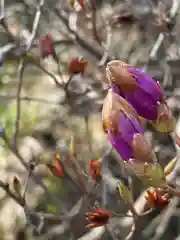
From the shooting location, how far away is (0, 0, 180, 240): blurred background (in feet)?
6.60

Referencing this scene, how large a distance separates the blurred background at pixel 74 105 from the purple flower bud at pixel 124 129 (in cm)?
40

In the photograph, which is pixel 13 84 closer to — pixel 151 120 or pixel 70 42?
pixel 70 42

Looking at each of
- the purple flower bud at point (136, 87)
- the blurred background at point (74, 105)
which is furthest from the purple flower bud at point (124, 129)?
the blurred background at point (74, 105)

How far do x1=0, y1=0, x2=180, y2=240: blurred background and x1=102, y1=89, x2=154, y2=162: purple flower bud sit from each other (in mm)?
402

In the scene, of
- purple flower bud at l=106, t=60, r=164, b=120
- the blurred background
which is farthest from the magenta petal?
the blurred background

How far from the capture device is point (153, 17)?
7.28 ft

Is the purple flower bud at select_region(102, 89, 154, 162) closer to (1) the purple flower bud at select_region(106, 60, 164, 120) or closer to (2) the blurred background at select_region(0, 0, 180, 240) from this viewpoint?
(1) the purple flower bud at select_region(106, 60, 164, 120)

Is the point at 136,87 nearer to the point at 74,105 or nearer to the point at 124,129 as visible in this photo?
the point at 124,129

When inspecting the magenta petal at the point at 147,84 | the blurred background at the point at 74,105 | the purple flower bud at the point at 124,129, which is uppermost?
the magenta petal at the point at 147,84

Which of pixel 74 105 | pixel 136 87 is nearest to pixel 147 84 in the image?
pixel 136 87

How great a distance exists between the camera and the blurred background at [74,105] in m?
2.01

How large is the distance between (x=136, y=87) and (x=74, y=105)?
1.23 metres

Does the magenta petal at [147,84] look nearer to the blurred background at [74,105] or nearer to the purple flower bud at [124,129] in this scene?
the purple flower bud at [124,129]

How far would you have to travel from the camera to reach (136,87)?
3.45 feet
